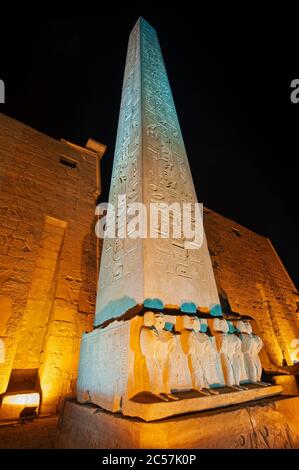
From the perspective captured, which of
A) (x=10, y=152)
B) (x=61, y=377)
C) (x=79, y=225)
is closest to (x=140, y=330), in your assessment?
(x=61, y=377)

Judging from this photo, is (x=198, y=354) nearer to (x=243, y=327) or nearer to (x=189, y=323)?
(x=189, y=323)

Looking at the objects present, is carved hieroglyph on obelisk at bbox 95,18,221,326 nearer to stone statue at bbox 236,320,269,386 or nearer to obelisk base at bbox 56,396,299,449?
stone statue at bbox 236,320,269,386

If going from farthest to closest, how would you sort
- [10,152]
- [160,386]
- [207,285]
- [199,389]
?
[10,152] → [207,285] → [199,389] → [160,386]

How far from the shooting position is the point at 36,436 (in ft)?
8.63

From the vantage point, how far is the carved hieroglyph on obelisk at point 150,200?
7.18 ft

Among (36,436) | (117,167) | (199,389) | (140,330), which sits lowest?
(36,436)

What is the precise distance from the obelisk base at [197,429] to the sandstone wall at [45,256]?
1464 millimetres

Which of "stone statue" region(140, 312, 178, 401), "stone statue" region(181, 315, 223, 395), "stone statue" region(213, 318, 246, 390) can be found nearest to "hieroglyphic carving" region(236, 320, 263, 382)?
"stone statue" region(213, 318, 246, 390)

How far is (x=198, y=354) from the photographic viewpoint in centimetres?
197

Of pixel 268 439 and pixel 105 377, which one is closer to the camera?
pixel 268 439

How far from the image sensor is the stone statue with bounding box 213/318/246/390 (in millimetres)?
2121

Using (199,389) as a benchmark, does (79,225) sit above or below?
above

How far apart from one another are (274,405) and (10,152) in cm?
577
